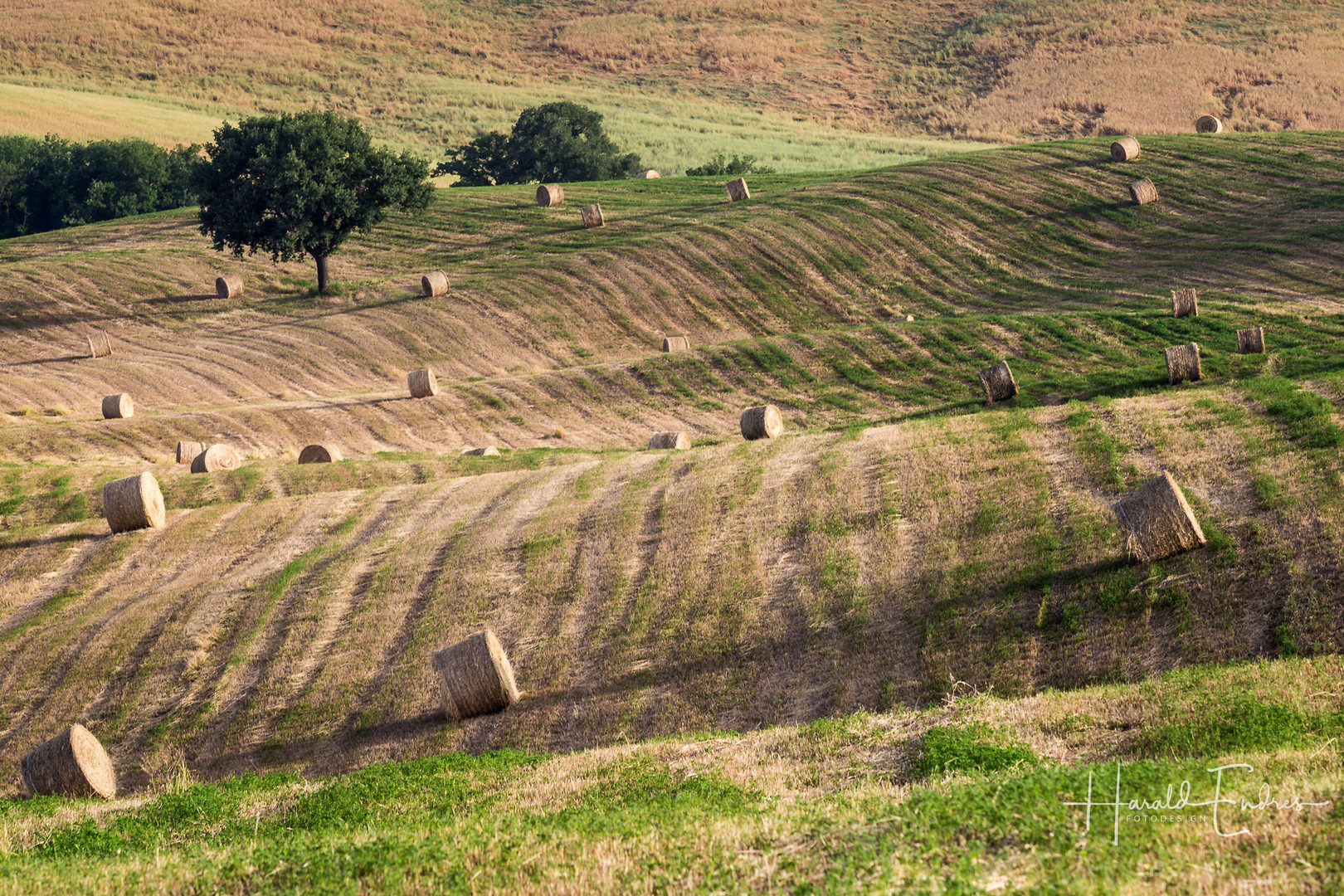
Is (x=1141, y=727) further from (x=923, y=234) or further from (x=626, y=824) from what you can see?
(x=923, y=234)

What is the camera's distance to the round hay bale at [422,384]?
4362 centimetres

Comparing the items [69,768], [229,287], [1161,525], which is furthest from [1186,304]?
[229,287]

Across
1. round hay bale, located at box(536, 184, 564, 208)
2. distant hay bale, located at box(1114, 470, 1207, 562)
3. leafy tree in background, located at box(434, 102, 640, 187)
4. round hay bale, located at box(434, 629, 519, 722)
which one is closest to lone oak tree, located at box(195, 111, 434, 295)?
round hay bale, located at box(536, 184, 564, 208)

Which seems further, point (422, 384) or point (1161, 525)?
point (422, 384)

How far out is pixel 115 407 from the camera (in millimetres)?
40562

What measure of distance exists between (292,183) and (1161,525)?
46.2 metres

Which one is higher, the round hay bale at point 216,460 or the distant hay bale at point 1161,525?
the distant hay bale at point 1161,525

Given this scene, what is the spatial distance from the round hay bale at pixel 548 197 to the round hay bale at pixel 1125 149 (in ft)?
110

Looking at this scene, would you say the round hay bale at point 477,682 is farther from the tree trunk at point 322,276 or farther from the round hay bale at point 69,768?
the tree trunk at point 322,276

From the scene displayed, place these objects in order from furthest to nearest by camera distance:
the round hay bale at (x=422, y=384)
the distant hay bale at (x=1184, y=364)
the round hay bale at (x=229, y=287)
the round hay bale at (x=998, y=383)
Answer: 1. the round hay bale at (x=229, y=287)
2. the round hay bale at (x=422, y=384)
3. the round hay bale at (x=998, y=383)
4. the distant hay bale at (x=1184, y=364)

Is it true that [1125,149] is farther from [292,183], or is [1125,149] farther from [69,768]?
[69,768]

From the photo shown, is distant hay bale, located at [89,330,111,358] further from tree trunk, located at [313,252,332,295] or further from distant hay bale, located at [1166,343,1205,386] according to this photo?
distant hay bale, located at [1166,343,1205,386]

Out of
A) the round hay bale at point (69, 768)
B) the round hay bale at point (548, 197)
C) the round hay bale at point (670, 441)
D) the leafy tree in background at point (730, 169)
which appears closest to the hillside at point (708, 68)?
the leafy tree in background at point (730, 169)

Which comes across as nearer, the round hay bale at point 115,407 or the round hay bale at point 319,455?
the round hay bale at point 319,455
